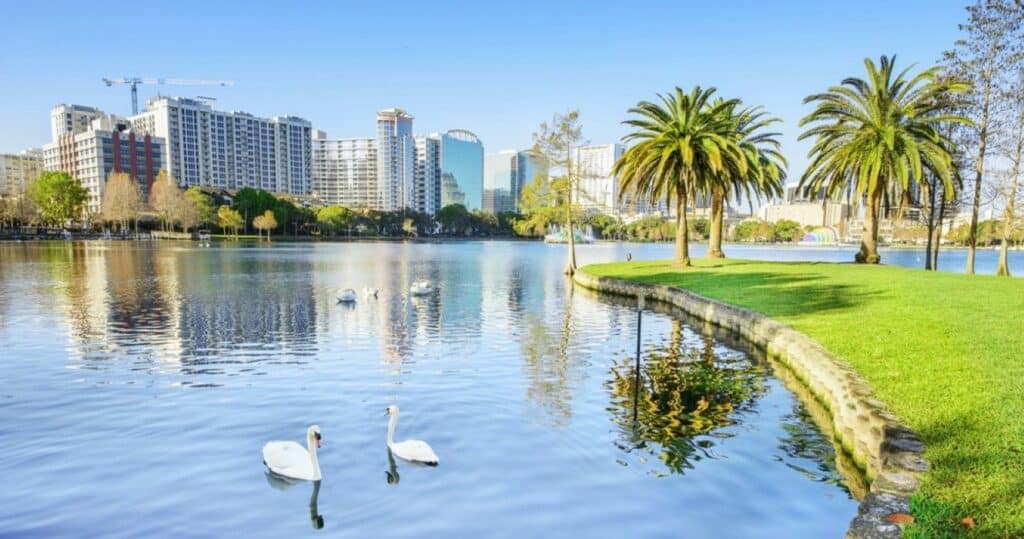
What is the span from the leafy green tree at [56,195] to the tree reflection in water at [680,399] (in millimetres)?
139224

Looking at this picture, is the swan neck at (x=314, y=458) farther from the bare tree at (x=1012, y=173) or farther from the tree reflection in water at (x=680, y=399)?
the bare tree at (x=1012, y=173)

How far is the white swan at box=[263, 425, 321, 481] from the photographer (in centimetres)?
816

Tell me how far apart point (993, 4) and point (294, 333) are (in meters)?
39.8

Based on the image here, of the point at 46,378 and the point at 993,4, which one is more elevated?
the point at 993,4

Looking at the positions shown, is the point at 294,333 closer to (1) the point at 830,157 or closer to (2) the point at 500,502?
(2) the point at 500,502

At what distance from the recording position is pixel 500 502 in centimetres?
775

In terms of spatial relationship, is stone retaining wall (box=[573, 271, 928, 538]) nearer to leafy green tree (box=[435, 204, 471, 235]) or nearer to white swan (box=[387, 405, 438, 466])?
white swan (box=[387, 405, 438, 466])

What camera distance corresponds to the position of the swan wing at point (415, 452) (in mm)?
8711

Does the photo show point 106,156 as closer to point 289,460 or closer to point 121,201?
point 121,201

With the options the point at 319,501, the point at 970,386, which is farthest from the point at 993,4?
the point at 319,501

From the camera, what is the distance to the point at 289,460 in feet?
27.4

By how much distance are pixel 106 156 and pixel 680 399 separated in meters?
209

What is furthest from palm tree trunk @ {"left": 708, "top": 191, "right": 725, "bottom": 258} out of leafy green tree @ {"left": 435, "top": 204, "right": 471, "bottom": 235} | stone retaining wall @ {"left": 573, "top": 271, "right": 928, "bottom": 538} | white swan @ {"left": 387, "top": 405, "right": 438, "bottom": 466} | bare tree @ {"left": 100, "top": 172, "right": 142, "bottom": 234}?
leafy green tree @ {"left": 435, "top": 204, "right": 471, "bottom": 235}

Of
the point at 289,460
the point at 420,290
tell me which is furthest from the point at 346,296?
the point at 289,460
